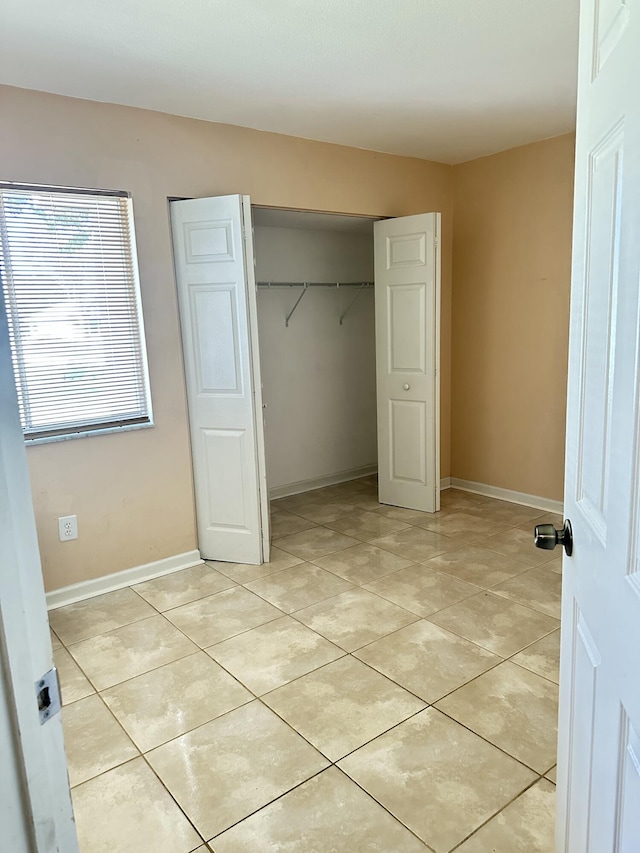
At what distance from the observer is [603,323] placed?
37.2 inches

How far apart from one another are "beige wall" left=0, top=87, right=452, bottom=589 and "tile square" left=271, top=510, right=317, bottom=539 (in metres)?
0.72

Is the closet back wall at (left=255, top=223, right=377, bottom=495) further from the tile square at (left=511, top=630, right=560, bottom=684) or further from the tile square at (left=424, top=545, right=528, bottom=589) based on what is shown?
the tile square at (left=511, top=630, right=560, bottom=684)

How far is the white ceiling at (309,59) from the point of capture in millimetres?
2180

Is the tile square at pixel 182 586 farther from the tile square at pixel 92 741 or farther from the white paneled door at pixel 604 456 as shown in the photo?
the white paneled door at pixel 604 456

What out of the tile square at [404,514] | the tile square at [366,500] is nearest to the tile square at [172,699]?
the tile square at [404,514]

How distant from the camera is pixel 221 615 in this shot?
2.93 metres

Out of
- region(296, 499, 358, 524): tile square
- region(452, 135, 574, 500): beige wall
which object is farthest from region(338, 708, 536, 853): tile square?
region(452, 135, 574, 500): beige wall

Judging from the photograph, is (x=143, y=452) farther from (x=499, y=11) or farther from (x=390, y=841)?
(x=499, y=11)

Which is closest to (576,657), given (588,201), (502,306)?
(588,201)

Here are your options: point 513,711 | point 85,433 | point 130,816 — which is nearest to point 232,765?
point 130,816

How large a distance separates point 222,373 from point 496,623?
1.96m

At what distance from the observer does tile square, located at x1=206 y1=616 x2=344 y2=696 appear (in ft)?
7.87

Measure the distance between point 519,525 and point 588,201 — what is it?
3256 millimetres

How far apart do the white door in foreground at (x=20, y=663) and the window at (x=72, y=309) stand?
2.39m
